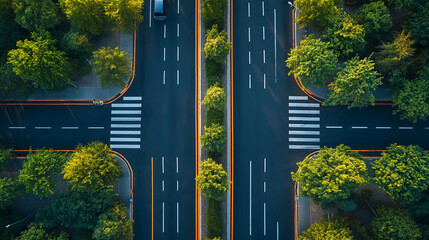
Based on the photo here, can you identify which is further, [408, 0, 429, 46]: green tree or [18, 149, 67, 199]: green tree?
[408, 0, 429, 46]: green tree

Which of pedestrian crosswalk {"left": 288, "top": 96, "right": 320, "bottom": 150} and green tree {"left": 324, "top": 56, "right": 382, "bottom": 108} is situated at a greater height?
green tree {"left": 324, "top": 56, "right": 382, "bottom": 108}

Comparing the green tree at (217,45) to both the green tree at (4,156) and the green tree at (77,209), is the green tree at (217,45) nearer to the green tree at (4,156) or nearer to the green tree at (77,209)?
the green tree at (77,209)

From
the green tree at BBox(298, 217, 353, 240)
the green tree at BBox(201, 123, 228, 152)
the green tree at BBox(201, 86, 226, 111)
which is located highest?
the green tree at BBox(201, 86, 226, 111)

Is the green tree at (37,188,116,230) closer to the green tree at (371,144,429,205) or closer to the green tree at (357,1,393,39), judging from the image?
the green tree at (371,144,429,205)

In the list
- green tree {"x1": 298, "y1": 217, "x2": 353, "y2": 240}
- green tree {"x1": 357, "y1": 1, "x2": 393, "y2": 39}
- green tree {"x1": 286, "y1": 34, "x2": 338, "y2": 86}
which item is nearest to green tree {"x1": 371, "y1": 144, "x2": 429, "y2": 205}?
green tree {"x1": 298, "y1": 217, "x2": 353, "y2": 240}

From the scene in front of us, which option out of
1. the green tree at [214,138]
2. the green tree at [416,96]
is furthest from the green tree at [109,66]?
the green tree at [416,96]

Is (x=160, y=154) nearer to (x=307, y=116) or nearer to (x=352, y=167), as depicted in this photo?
(x=307, y=116)

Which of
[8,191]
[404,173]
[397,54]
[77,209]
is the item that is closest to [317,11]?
[397,54]
